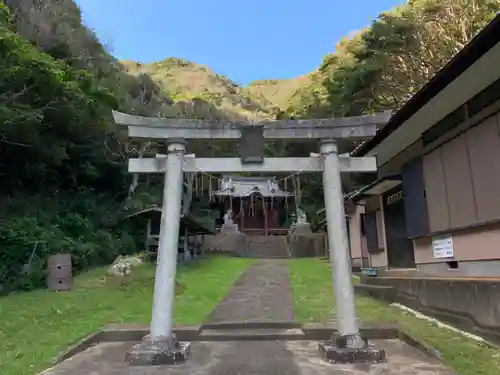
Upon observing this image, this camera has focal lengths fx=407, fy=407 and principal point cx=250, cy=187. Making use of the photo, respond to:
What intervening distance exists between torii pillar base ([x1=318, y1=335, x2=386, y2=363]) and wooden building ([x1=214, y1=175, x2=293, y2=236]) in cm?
3144

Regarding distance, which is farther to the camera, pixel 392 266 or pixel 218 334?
pixel 392 266

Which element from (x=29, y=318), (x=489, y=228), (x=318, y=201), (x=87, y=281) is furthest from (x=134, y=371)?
(x=318, y=201)

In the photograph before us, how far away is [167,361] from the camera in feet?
18.1

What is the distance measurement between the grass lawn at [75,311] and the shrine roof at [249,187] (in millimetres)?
22895

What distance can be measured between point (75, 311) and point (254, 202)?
29794 millimetres

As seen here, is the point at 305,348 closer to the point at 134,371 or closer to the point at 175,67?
the point at 134,371

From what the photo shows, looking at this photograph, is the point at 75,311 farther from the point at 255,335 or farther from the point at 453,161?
the point at 453,161

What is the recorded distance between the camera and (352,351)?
546 cm

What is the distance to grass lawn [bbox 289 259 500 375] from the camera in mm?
5113

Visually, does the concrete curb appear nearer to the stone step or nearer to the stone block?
the stone step

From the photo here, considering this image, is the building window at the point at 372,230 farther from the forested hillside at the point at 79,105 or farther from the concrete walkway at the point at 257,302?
the forested hillside at the point at 79,105

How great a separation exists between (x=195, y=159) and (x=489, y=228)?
477cm

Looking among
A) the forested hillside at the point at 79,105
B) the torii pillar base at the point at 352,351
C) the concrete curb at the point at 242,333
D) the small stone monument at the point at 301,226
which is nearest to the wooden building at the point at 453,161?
the concrete curb at the point at 242,333

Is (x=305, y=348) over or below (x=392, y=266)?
below
